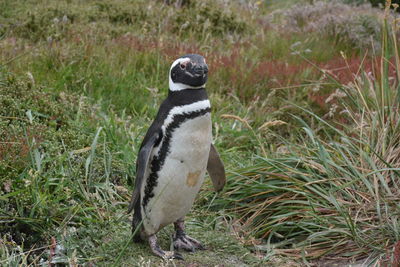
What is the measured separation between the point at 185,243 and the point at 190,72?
1075 mm

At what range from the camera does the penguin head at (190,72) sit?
121 inches

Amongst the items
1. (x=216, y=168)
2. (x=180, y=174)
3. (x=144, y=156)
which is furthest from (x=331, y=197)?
(x=144, y=156)

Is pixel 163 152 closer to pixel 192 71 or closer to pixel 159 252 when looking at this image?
pixel 192 71

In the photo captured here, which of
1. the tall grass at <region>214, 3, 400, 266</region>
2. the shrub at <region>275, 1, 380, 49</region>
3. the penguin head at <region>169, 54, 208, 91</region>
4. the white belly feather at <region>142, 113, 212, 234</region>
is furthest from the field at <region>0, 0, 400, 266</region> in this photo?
the shrub at <region>275, 1, 380, 49</region>

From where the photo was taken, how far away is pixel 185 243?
3.60 meters

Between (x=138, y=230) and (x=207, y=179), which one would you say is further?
(x=207, y=179)

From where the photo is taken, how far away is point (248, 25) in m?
9.55

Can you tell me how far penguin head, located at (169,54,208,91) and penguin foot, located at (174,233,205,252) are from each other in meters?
0.94

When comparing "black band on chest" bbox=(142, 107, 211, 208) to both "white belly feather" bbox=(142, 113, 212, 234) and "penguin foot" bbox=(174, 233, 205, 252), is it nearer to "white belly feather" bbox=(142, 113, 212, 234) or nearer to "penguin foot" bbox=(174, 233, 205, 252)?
"white belly feather" bbox=(142, 113, 212, 234)

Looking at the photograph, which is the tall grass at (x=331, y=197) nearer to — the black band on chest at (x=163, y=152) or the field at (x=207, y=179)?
the field at (x=207, y=179)

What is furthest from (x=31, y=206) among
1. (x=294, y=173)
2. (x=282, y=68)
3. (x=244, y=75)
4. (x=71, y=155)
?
(x=282, y=68)

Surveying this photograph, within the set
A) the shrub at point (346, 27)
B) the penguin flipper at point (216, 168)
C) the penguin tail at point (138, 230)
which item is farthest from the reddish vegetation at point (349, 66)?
the penguin tail at point (138, 230)

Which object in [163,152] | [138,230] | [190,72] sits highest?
[190,72]

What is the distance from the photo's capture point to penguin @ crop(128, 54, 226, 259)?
3.12m
